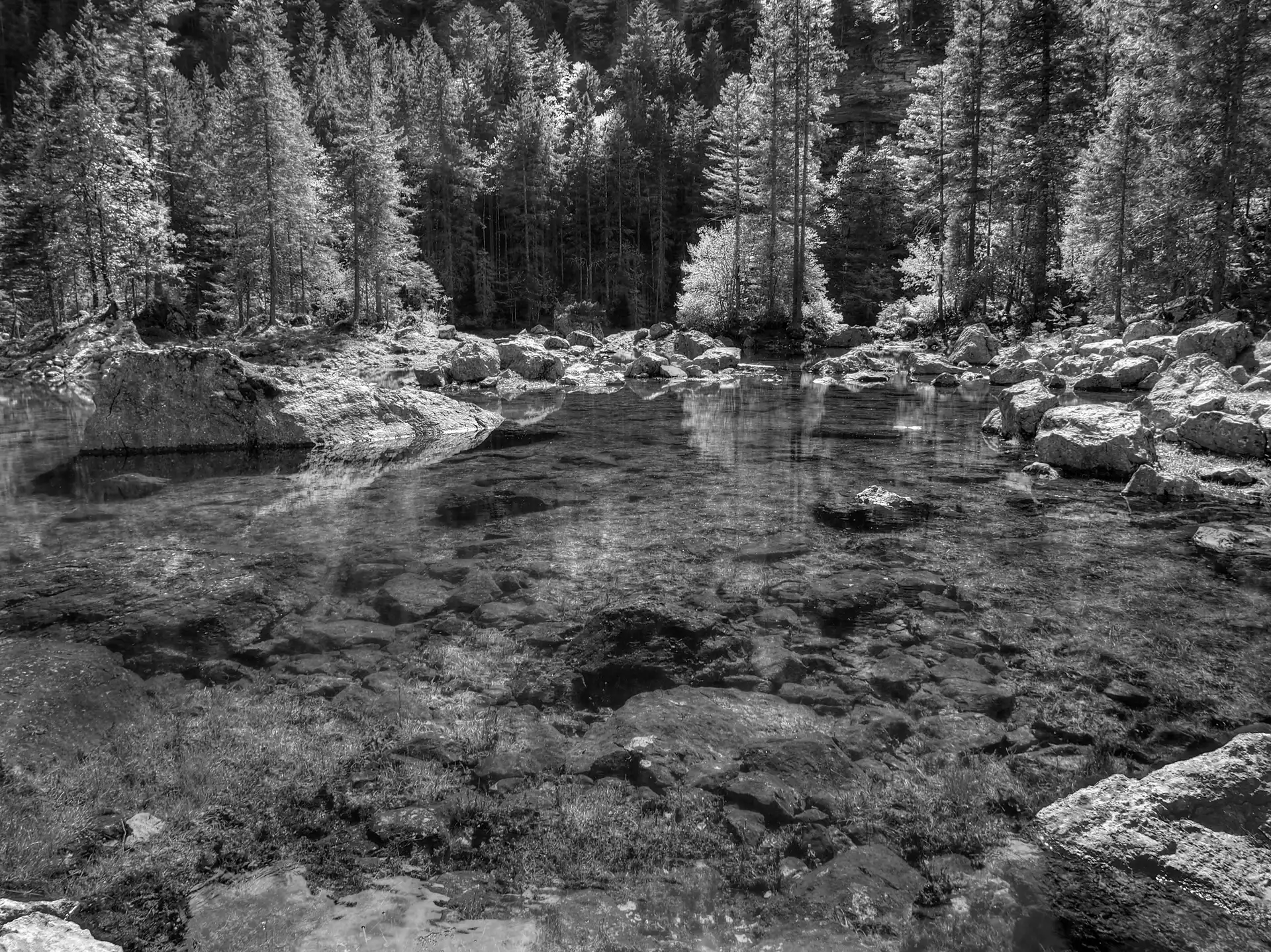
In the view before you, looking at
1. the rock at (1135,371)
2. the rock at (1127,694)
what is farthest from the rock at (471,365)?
the rock at (1127,694)

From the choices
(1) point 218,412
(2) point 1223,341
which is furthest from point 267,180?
(2) point 1223,341

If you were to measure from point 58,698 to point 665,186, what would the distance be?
66293mm

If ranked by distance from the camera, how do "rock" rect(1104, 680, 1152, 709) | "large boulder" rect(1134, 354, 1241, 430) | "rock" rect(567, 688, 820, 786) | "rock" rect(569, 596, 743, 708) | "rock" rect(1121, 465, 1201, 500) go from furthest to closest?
"large boulder" rect(1134, 354, 1241, 430)
"rock" rect(1121, 465, 1201, 500)
"rock" rect(569, 596, 743, 708)
"rock" rect(1104, 680, 1152, 709)
"rock" rect(567, 688, 820, 786)

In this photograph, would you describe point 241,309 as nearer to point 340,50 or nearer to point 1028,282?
point 340,50

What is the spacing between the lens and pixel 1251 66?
835 inches

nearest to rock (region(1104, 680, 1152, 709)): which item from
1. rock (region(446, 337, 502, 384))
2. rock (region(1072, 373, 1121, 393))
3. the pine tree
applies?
rock (region(1072, 373, 1121, 393))

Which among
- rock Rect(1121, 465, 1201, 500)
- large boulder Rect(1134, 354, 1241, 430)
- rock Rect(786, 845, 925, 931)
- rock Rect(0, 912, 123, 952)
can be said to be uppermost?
large boulder Rect(1134, 354, 1241, 430)

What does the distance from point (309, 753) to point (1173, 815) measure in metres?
4.24

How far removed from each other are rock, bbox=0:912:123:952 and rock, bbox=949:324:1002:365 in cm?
3271

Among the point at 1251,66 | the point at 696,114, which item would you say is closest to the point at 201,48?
the point at 696,114

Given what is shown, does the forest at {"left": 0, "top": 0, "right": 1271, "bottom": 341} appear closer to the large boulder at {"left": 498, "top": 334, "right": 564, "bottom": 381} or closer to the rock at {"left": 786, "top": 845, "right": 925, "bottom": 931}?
the large boulder at {"left": 498, "top": 334, "right": 564, "bottom": 381}

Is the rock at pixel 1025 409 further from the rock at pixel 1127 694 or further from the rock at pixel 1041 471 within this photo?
the rock at pixel 1127 694

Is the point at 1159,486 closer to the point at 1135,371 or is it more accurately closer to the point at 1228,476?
the point at 1228,476

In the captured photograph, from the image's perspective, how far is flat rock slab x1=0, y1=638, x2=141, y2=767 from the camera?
3.98 m
